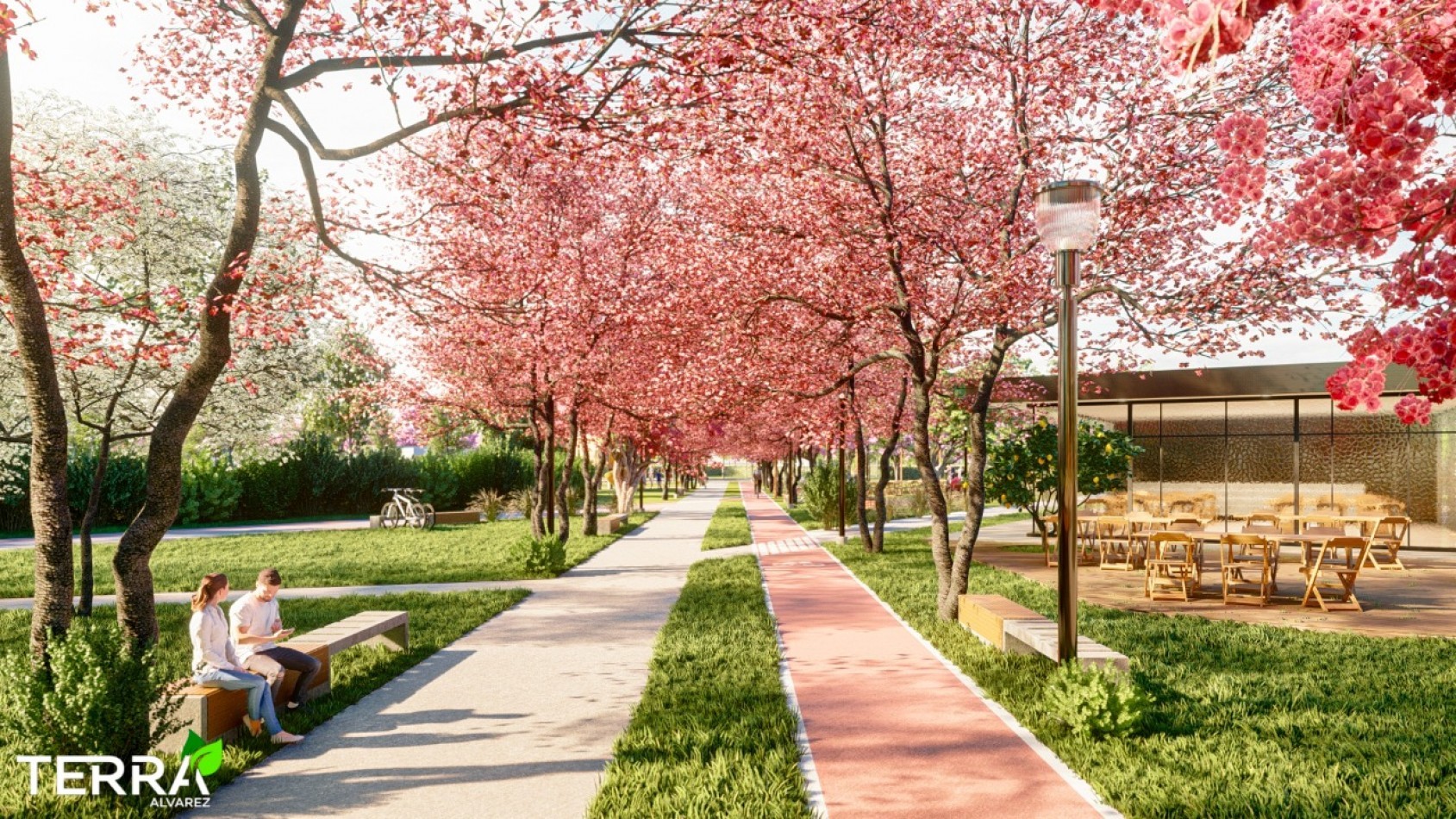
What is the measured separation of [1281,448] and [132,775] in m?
24.4

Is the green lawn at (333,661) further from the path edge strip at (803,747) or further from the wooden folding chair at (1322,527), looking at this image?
the wooden folding chair at (1322,527)

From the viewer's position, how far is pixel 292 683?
6699mm

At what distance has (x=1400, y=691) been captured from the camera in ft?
24.2

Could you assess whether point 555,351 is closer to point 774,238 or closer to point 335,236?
point 774,238

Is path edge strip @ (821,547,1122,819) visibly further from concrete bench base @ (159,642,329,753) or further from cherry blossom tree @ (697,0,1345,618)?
concrete bench base @ (159,642,329,753)

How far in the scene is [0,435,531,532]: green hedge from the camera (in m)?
28.3

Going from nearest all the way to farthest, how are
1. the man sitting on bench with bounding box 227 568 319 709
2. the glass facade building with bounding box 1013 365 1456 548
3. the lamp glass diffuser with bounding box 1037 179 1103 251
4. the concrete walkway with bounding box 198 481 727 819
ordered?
the concrete walkway with bounding box 198 481 727 819 → the lamp glass diffuser with bounding box 1037 179 1103 251 → the man sitting on bench with bounding box 227 568 319 709 → the glass facade building with bounding box 1013 365 1456 548

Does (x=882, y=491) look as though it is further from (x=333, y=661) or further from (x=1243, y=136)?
(x=1243, y=136)

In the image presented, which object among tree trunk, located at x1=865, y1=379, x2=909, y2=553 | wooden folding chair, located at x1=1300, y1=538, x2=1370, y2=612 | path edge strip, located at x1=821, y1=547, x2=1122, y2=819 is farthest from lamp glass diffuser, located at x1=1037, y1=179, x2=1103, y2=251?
tree trunk, located at x1=865, y1=379, x2=909, y2=553

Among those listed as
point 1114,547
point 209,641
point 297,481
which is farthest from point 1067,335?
point 297,481

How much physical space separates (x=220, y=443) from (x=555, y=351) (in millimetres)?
7207

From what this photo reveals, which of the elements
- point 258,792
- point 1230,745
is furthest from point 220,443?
point 1230,745

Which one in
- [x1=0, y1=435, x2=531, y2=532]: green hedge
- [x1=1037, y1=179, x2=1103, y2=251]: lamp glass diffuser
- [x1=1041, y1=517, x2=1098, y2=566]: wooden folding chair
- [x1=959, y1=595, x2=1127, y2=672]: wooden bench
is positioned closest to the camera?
[x1=1037, y1=179, x2=1103, y2=251]: lamp glass diffuser

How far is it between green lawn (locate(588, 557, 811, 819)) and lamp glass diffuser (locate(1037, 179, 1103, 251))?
4.12 meters
